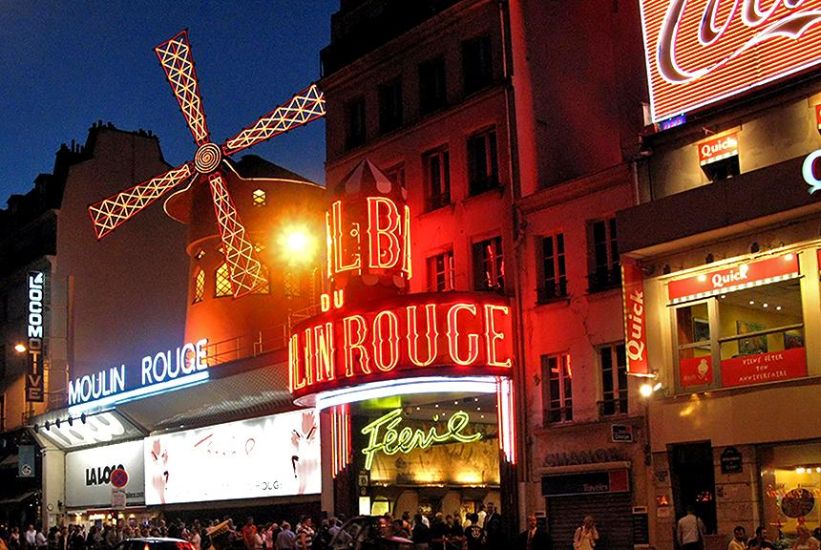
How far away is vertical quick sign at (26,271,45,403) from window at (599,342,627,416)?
26093 mm

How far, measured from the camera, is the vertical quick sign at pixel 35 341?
4209 cm

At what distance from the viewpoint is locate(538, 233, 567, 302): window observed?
23578 millimetres

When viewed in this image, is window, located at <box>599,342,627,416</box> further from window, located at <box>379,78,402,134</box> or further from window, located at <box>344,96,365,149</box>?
window, located at <box>344,96,365,149</box>

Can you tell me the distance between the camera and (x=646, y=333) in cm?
2083

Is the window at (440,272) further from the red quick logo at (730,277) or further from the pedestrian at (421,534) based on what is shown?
the red quick logo at (730,277)

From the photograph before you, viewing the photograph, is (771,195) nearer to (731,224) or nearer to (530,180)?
(731,224)

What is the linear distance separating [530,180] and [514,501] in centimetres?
672

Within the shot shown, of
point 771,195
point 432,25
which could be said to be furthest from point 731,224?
point 432,25

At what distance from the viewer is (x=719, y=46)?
2041cm

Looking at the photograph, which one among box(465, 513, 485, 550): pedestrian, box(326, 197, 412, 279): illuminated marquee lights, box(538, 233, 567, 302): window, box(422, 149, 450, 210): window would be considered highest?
box(422, 149, 450, 210): window

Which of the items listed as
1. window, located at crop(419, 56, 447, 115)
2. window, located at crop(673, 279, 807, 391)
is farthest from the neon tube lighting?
window, located at crop(673, 279, 807, 391)

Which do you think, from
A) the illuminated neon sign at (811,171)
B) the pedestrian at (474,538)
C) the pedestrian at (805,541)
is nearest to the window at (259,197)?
the pedestrian at (474,538)

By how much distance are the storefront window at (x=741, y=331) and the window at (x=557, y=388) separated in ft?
10.6

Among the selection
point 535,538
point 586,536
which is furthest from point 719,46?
point 535,538
